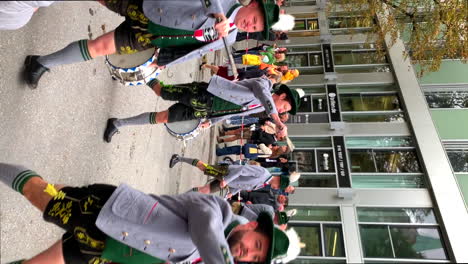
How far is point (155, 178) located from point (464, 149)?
351 inches

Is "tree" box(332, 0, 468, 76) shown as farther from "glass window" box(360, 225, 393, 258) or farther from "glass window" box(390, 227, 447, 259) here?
"glass window" box(360, 225, 393, 258)

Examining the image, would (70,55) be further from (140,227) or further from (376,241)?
(376,241)

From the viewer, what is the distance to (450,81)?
10844 mm

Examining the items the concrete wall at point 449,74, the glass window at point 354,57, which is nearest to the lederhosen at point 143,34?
the concrete wall at point 449,74

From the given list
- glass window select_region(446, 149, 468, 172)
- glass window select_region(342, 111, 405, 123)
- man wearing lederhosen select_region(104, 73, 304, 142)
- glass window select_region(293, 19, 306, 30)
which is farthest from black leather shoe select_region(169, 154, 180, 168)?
glass window select_region(293, 19, 306, 30)

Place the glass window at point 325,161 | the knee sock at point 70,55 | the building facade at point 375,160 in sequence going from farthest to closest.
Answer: the glass window at point 325,161 < the building facade at point 375,160 < the knee sock at point 70,55

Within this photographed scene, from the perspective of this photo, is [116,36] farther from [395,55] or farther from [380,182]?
[395,55]

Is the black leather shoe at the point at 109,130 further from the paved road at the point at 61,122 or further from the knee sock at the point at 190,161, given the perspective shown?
the knee sock at the point at 190,161

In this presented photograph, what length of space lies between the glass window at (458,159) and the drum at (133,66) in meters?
9.30

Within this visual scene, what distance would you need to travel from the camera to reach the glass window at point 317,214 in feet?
32.9

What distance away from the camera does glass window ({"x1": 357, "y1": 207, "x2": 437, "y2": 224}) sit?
915cm

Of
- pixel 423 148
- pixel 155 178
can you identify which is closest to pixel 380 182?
pixel 423 148

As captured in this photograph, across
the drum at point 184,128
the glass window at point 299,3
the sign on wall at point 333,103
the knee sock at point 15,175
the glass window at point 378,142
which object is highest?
the glass window at point 299,3

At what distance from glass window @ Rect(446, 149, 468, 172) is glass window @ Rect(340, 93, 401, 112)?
2240mm
